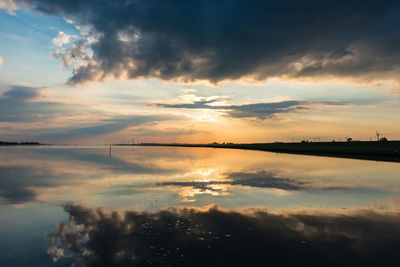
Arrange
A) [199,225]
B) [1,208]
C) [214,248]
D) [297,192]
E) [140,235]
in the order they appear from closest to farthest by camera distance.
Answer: [214,248] < [140,235] < [199,225] < [1,208] < [297,192]

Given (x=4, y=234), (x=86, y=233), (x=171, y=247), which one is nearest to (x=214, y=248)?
(x=171, y=247)

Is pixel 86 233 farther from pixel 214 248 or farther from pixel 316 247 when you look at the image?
pixel 316 247

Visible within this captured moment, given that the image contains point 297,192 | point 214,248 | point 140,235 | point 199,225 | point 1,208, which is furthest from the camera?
point 297,192

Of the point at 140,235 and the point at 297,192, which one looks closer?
the point at 140,235

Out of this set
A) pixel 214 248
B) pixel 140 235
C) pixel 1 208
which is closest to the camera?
pixel 214 248

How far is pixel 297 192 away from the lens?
21.5 m

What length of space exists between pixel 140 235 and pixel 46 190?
15.9 m

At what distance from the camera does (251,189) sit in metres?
22.5

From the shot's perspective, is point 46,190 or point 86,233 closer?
point 86,233

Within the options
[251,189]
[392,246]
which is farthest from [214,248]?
[251,189]

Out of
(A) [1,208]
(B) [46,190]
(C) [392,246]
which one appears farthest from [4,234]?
(C) [392,246]

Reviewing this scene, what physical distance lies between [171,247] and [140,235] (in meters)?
1.94

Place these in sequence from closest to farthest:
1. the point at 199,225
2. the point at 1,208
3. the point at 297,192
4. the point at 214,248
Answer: the point at 214,248
the point at 199,225
the point at 1,208
the point at 297,192

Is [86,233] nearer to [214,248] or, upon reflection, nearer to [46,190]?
[214,248]
